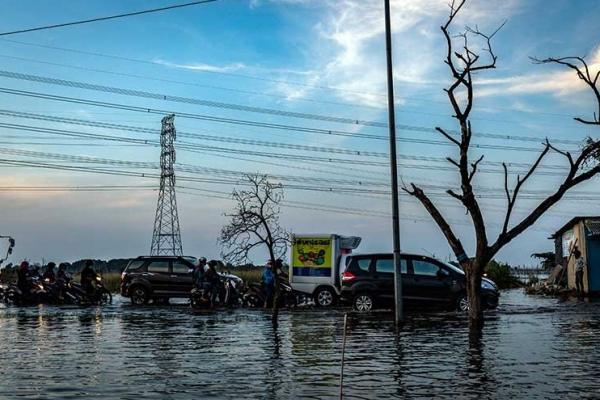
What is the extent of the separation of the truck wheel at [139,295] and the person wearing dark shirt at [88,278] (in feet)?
6.47

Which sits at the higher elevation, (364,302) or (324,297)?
(324,297)

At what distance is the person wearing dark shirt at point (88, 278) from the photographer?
3453 cm

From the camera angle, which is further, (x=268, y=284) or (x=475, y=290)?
(x=268, y=284)

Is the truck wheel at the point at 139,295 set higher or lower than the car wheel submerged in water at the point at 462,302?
higher

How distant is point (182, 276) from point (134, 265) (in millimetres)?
2065

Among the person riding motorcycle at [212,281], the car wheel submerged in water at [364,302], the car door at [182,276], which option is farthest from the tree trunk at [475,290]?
the car door at [182,276]

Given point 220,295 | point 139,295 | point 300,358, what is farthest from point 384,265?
point 300,358

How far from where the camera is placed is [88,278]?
34.7 m

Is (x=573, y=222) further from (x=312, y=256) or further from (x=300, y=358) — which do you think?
(x=300, y=358)

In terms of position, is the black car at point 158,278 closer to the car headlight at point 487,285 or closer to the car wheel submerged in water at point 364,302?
the car wheel submerged in water at point 364,302

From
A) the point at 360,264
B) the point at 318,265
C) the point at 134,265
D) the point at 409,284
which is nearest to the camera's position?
the point at 409,284

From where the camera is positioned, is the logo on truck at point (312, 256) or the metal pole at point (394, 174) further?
the logo on truck at point (312, 256)

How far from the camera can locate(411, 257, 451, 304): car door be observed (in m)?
26.1

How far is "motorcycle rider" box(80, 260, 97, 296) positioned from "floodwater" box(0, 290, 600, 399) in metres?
9.96
